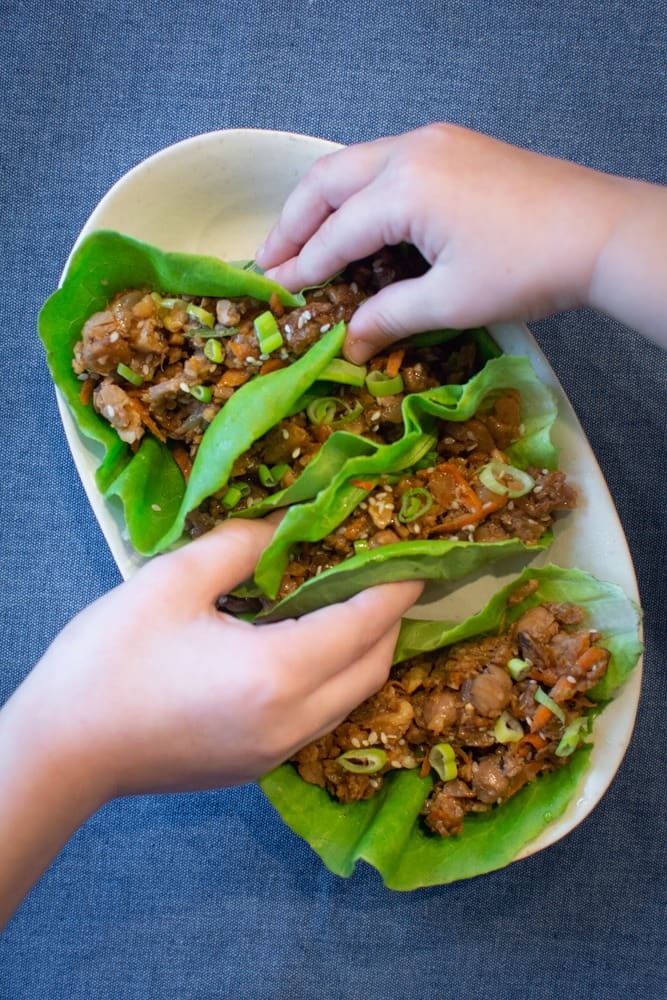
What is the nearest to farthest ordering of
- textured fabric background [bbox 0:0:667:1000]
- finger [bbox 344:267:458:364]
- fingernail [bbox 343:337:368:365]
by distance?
finger [bbox 344:267:458:364] → fingernail [bbox 343:337:368:365] → textured fabric background [bbox 0:0:667:1000]

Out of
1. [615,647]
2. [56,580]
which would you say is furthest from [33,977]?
[615,647]

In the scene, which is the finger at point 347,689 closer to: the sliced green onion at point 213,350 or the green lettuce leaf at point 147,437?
the green lettuce leaf at point 147,437

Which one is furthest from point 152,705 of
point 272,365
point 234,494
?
point 272,365

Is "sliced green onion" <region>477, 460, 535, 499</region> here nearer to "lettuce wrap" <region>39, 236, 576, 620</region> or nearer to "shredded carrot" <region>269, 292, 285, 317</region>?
"lettuce wrap" <region>39, 236, 576, 620</region>

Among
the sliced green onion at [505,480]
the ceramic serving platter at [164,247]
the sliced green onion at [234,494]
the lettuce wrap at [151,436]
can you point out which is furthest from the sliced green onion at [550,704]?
the sliced green onion at [234,494]

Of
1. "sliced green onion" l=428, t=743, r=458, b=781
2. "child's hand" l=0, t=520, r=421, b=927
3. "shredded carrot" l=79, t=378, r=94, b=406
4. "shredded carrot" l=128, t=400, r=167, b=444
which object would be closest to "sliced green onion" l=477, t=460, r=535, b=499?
"child's hand" l=0, t=520, r=421, b=927

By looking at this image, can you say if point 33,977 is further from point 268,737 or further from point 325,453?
point 325,453
